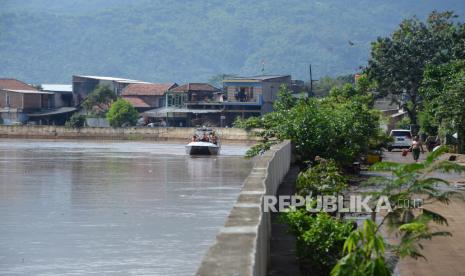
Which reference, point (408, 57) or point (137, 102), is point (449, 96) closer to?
point (408, 57)

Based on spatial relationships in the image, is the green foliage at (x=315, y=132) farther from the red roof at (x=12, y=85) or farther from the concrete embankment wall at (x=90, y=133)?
the red roof at (x=12, y=85)

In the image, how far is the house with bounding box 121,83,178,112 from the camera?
126m

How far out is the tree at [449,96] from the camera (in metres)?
37.2

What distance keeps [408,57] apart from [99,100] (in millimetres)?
59547

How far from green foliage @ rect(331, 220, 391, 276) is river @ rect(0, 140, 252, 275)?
9174 millimetres

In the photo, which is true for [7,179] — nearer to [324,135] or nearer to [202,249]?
[324,135]

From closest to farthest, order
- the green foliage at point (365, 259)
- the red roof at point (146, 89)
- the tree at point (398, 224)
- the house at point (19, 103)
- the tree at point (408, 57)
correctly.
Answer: the green foliage at point (365, 259) < the tree at point (398, 224) < the tree at point (408, 57) < the house at point (19, 103) < the red roof at point (146, 89)

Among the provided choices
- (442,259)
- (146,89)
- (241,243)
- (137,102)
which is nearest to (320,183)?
(442,259)

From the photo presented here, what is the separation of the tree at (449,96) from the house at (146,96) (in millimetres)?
77254

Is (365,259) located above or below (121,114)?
below

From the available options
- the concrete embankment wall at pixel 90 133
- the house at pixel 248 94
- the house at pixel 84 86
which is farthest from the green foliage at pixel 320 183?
the house at pixel 84 86

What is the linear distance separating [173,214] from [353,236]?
61.5 feet

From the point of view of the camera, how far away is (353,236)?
949 cm

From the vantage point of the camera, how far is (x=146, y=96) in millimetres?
126938
